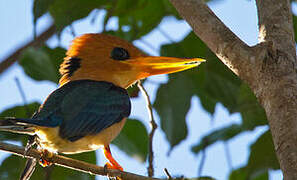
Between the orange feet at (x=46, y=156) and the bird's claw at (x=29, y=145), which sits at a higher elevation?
the bird's claw at (x=29, y=145)

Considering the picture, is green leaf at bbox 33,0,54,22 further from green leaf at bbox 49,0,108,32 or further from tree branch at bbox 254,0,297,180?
tree branch at bbox 254,0,297,180

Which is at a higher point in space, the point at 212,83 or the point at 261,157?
the point at 212,83

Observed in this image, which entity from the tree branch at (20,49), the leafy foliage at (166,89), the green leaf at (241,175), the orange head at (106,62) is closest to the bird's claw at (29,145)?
the leafy foliage at (166,89)

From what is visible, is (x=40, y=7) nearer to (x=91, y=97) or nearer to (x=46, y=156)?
(x=91, y=97)

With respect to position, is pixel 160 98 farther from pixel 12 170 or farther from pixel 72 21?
pixel 12 170

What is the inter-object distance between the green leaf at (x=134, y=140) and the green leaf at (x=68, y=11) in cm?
109

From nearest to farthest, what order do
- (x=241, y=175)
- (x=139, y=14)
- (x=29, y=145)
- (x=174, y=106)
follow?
(x=29, y=145) < (x=174, y=106) < (x=241, y=175) < (x=139, y=14)

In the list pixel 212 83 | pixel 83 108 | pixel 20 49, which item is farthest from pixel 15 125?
pixel 20 49

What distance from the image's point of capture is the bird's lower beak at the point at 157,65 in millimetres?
4406

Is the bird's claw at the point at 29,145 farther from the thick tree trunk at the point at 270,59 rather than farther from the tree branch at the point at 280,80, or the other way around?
the tree branch at the point at 280,80

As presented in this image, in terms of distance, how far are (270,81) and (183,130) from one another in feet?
5.72

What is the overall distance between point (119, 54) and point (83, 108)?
961 mm

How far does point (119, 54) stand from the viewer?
4875 millimetres

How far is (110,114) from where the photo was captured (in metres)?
4.22
